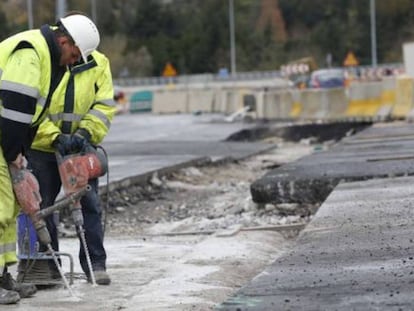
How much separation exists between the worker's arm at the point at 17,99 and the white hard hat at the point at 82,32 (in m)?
0.32

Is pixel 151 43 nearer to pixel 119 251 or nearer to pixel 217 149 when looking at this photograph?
pixel 217 149

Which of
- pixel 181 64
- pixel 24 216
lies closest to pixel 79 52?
pixel 24 216

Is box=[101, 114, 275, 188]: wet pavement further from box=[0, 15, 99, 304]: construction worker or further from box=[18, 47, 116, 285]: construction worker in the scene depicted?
box=[0, 15, 99, 304]: construction worker

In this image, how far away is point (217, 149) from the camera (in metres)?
22.5

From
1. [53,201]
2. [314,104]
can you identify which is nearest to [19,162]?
[53,201]

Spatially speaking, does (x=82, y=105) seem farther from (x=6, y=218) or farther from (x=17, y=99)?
(x=6, y=218)

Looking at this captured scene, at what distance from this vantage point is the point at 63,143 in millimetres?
7602

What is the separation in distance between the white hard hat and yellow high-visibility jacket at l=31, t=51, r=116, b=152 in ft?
1.61

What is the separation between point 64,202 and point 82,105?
80cm

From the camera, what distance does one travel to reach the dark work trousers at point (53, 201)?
7.89 meters

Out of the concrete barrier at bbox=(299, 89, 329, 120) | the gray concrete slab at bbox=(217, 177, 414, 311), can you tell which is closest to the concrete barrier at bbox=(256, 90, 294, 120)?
the concrete barrier at bbox=(299, 89, 329, 120)

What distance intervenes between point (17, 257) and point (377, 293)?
121 inches

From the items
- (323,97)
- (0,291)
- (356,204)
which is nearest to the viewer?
(0,291)

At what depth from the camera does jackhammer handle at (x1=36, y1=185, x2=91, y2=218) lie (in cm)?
736
